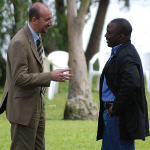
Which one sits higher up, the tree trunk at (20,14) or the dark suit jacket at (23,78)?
the tree trunk at (20,14)

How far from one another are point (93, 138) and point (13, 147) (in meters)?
3.24

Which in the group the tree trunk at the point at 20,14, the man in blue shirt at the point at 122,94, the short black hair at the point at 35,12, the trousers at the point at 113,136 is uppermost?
the tree trunk at the point at 20,14

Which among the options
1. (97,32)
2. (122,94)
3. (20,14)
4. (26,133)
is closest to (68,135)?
(26,133)

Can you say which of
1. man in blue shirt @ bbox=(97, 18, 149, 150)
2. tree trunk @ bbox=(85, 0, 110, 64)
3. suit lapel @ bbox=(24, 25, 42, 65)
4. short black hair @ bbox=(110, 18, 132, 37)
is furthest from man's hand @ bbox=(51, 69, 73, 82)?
tree trunk @ bbox=(85, 0, 110, 64)

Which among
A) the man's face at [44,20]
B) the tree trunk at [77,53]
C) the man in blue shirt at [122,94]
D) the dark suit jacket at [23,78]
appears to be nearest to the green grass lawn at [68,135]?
the tree trunk at [77,53]

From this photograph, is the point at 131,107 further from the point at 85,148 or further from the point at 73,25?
the point at 73,25

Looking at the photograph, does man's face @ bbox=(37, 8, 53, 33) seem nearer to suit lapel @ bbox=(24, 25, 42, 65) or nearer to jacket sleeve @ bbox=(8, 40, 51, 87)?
suit lapel @ bbox=(24, 25, 42, 65)

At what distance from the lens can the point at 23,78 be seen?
4496 millimetres

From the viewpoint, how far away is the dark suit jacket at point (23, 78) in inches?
178

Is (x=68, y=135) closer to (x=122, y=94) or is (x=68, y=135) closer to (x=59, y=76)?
(x=59, y=76)

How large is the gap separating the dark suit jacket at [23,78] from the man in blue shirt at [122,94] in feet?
1.91

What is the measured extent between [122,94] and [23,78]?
0.88 meters

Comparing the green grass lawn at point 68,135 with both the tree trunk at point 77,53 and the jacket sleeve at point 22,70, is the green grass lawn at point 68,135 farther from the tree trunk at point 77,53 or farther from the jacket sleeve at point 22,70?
the jacket sleeve at point 22,70

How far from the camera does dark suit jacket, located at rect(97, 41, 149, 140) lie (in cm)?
437
